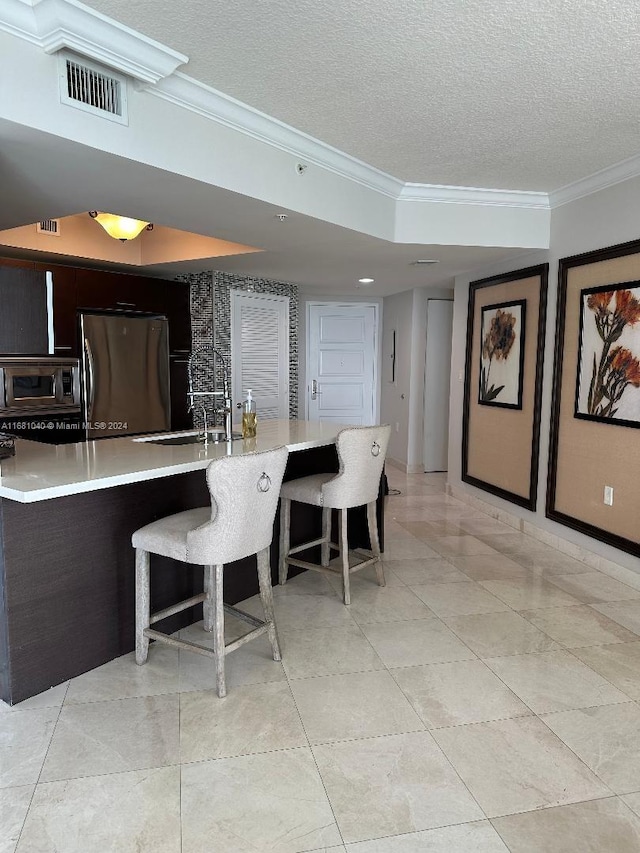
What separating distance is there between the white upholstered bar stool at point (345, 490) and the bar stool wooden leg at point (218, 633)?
94 cm

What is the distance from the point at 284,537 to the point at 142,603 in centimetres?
110

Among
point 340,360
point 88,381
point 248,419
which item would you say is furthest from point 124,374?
point 340,360

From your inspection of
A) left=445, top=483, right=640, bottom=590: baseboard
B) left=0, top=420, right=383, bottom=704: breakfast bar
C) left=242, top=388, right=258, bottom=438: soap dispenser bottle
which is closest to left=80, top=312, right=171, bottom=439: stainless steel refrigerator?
left=0, top=420, right=383, bottom=704: breakfast bar

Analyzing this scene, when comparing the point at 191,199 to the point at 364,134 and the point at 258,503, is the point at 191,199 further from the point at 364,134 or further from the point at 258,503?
the point at 258,503

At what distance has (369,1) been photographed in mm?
1955

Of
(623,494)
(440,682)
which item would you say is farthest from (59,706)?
(623,494)

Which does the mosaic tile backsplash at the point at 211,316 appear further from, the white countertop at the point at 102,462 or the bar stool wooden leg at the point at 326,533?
the white countertop at the point at 102,462

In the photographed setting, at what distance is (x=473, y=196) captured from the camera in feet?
13.5

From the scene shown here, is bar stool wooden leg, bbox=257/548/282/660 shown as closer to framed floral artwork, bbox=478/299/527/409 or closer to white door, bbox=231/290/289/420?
framed floral artwork, bbox=478/299/527/409

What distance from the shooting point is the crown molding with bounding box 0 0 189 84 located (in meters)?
1.98

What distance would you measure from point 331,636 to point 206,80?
2.58 meters

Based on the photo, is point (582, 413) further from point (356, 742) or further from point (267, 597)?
point (356, 742)

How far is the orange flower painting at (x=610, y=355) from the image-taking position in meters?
3.47

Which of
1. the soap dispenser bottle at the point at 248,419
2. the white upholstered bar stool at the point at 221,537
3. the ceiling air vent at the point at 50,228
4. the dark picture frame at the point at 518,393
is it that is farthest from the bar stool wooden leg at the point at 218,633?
the ceiling air vent at the point at 50,228
